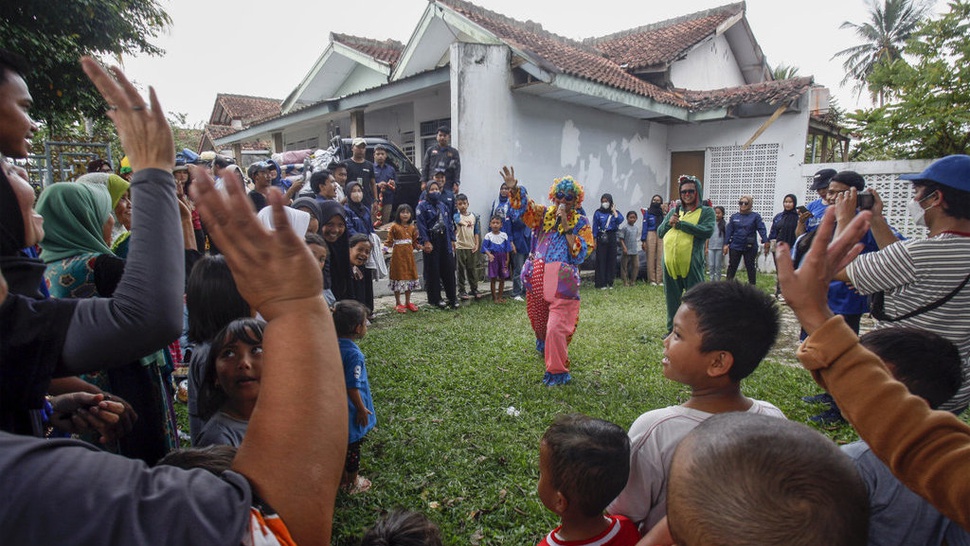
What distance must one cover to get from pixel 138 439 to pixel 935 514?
2696mm

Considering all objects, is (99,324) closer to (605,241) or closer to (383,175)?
(383,175)

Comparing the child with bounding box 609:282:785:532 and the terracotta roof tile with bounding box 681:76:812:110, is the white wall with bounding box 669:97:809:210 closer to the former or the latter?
the terracotta roof tile with bounding box 681:76:812:110

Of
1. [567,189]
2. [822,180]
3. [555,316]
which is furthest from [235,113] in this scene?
[822,180]

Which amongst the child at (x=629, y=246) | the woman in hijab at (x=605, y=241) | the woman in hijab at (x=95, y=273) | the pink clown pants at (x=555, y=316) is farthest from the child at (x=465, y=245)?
the woman in hijab at (x=95, y=273)

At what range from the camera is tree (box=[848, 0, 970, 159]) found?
326 inches

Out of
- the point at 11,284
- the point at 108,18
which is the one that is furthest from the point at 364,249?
the point at 108,18

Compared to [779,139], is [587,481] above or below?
below

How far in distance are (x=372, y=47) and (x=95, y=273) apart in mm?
13525

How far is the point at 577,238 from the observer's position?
455 cm

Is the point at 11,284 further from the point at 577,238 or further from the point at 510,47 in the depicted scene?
the point at 510,47

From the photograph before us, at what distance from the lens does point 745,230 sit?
8.99m

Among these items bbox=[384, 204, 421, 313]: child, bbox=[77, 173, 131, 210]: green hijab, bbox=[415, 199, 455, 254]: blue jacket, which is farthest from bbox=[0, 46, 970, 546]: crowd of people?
bbox=[415, 199, 455, 254]: blue jacket

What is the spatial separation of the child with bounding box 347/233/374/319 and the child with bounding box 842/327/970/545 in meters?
3.76

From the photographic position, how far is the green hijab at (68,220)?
6.66 feet
